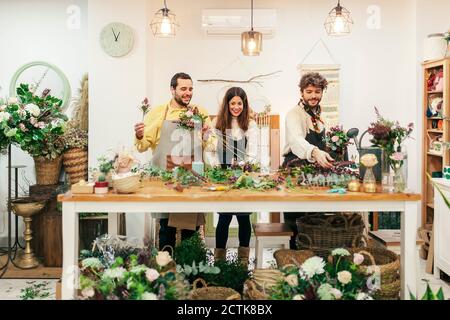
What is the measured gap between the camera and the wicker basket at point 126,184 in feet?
9.49

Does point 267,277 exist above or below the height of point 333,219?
below

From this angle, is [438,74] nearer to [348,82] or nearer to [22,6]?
[348,82]

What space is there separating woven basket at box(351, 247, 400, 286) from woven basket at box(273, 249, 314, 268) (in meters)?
0.31

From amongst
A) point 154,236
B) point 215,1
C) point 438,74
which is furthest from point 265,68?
point 154,236

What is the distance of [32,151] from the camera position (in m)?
4.54

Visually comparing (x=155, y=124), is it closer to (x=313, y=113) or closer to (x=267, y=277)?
(x=313, y=113)

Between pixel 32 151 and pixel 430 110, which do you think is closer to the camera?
pixel 32 151

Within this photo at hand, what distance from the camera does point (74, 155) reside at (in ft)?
15.8

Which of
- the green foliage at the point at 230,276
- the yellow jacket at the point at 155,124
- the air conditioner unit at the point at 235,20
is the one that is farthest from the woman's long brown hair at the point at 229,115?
the air conditioner unit at the point at 235,20

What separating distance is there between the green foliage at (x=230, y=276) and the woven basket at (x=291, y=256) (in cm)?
27

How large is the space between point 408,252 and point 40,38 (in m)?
4.35

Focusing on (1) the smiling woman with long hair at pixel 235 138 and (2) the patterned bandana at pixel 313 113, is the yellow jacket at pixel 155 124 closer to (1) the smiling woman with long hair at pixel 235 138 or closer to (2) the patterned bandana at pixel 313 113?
(1) the smiling woman with long hair at pixel 235 138

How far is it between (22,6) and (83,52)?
0.80m

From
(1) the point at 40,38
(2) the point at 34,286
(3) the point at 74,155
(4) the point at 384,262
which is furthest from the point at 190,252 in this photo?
(1) the point at 40,38
